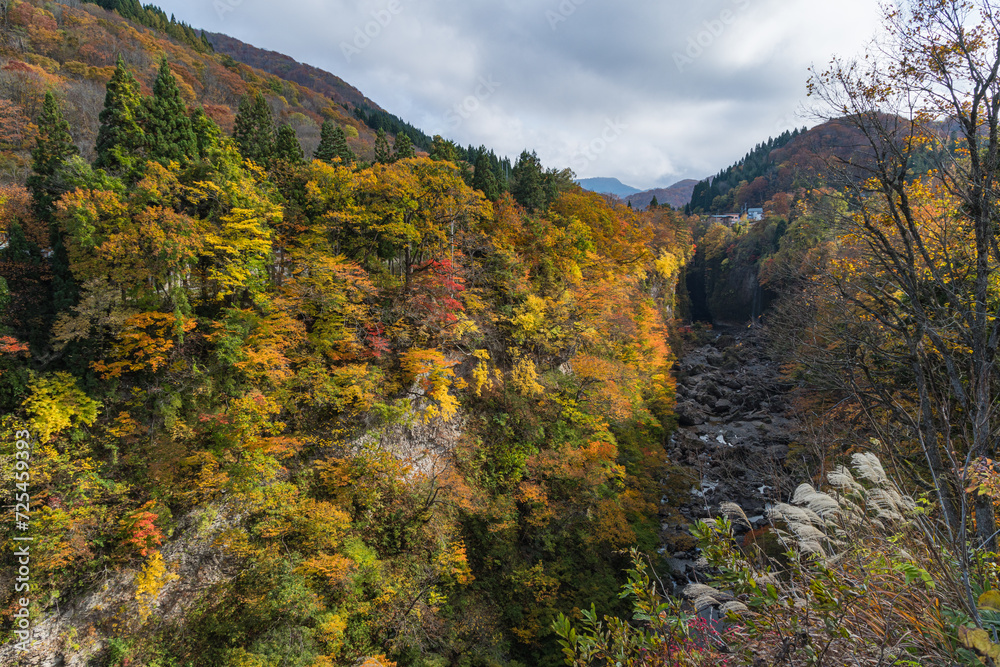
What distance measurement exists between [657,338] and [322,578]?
78.0 ft

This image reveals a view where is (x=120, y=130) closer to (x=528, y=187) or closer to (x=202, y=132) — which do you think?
(x=202, y=132)

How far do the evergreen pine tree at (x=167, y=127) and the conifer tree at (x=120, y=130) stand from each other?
1.05 ft

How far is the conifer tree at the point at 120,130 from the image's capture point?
39.5 ft

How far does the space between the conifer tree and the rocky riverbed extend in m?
19.9

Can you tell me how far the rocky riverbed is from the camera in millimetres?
19094

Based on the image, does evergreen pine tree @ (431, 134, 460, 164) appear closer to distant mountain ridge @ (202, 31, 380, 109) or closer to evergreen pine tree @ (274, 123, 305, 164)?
evergreen pine tree @ (274, 123, 305, 164)

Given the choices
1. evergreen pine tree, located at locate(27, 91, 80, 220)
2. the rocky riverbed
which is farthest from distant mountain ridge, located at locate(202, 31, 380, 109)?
the rocky riverbed

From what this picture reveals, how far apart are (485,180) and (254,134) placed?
39.3ft

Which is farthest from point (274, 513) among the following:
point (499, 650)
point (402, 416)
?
point (499, 650)

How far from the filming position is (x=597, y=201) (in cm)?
2638

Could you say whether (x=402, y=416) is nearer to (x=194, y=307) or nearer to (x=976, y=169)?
(x=194, y=307)

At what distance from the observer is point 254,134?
19.3m

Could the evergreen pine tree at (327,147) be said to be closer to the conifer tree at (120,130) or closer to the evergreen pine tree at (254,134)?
the evergreen pine tree at (254,134)

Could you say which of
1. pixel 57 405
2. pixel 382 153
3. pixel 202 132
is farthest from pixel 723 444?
pixel 202 132
